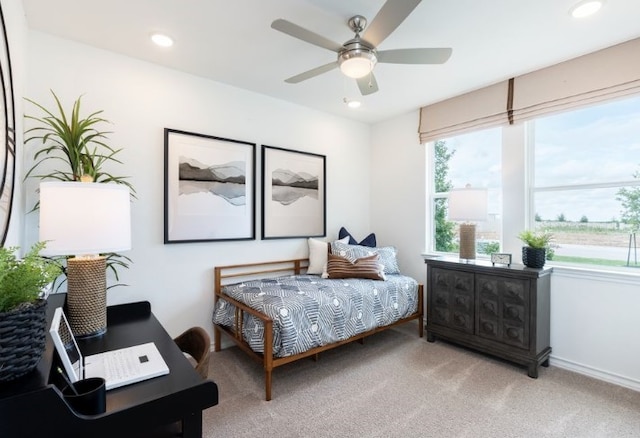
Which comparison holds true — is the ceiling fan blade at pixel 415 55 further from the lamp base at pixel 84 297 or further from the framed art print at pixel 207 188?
the lamp base at pixel 84 297

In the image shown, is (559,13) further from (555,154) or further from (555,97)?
(555,154)

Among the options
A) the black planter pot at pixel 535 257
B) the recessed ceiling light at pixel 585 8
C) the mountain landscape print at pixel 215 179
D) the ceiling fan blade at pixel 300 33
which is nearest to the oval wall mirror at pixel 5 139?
the ceiling fan blade at pixel 300 33

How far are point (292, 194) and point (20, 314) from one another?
2.96 metres

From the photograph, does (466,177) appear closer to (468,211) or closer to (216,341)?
(468,211)

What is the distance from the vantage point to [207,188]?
2.99 m

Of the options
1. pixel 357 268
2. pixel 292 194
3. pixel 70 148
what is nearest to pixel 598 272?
pixel 357 268

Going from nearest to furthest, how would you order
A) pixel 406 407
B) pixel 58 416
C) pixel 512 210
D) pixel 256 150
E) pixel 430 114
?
→ pixel 58 416 → pixel 406 407 → pixel 512 210 → pixel 256 150 → pixel 430 114

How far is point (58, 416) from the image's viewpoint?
709 millimetres

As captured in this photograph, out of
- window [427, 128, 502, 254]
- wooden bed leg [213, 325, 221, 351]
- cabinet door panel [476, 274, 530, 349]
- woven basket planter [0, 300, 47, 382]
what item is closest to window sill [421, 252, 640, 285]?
cabinet door panel [476, 274, 530, 349]

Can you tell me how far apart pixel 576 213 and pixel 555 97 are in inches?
40.7

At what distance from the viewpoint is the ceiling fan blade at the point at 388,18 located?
1551mm

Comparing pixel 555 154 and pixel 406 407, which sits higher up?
pixel 555 154

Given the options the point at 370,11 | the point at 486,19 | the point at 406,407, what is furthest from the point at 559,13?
the point at 406,407

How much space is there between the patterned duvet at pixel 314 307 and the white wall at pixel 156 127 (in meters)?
0.35
